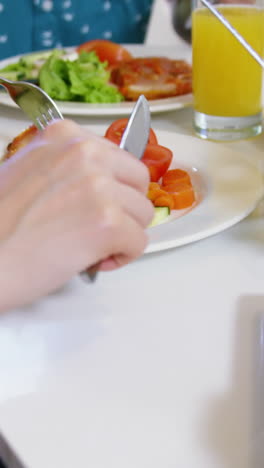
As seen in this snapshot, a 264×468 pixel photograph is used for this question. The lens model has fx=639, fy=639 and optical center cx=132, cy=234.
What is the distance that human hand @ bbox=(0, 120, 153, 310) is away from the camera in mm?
505

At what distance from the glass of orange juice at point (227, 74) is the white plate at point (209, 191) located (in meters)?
0.13

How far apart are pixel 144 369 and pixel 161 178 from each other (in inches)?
16.0

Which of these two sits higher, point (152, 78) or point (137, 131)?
point (137, 131)

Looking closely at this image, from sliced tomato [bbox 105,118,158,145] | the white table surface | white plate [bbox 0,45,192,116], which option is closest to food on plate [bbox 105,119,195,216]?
sliced tomato [bbox 105,118,158,145]

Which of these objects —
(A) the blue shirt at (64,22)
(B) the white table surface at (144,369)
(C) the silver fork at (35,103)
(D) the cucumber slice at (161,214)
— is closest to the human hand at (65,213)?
(B) the white table surface at (144,369)

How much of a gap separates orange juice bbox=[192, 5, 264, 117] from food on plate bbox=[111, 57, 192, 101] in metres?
0.17

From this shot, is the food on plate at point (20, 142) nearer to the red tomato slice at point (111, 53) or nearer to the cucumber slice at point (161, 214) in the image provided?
the cucumber slice at point (161, 214)

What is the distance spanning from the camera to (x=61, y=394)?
51 centimetres

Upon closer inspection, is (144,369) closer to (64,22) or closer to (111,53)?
(111,53)

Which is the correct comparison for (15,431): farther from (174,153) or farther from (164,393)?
(174,153)

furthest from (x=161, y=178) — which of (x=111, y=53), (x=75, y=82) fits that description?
(x=111, y=53)

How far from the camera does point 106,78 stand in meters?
1.33

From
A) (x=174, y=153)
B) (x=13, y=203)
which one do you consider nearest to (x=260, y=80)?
(x=174, y=153)

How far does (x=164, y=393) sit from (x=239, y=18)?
0.73 metres
